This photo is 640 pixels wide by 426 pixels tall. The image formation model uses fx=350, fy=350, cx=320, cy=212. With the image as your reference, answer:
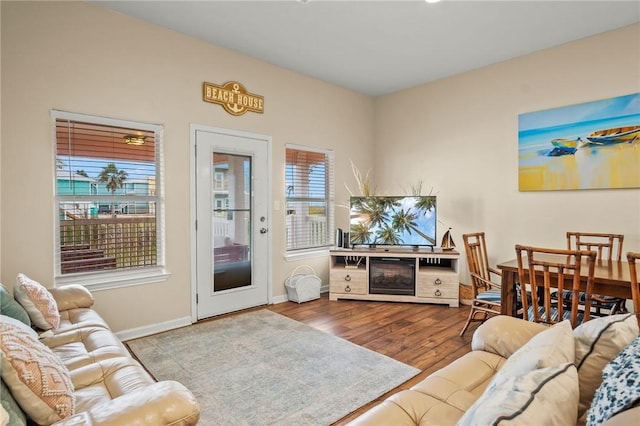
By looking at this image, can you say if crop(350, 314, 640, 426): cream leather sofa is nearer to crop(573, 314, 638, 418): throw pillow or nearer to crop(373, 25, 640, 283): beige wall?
crop(573, 314, 638, 418): throw pillow

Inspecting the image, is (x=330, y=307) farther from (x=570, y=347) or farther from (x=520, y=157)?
(x=570, y=347)

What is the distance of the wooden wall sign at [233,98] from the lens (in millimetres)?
3693

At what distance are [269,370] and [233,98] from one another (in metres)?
2.82

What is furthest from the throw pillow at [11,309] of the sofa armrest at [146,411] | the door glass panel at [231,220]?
the door glass panel at [231,220]

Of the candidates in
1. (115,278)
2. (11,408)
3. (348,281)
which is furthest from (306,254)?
(11,408)

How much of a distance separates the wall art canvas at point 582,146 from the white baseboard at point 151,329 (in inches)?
157

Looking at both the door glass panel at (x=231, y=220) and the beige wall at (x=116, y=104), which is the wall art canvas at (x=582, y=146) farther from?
the door glass panel at (x=231, y=220)

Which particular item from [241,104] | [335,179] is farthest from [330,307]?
[241,104]

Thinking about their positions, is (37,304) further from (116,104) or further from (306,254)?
(306,254)

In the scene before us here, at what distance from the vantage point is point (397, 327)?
3461 mm

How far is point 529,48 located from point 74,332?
482 centimetres

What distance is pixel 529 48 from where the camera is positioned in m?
3.78

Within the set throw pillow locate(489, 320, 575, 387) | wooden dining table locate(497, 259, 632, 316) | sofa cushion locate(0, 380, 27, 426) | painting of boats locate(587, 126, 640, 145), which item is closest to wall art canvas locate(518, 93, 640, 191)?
painting of boats locate(587, 126, 640, 145)

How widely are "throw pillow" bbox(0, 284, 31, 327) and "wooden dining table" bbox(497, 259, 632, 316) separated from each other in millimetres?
3182
